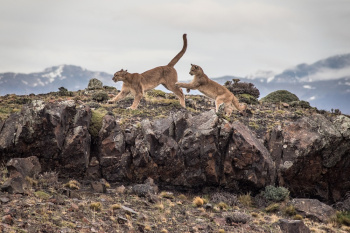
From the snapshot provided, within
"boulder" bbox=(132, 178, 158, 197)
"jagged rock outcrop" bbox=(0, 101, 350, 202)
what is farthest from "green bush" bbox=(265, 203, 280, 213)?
"boulder" bbox=(132, 178, 158, 197)

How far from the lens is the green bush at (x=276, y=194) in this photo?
639 inches

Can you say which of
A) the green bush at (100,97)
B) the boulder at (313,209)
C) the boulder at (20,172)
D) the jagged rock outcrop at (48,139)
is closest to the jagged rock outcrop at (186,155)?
the jagged rock outcrop at (48,139)

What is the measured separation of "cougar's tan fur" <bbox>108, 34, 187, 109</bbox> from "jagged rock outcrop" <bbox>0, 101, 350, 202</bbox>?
14.3ft

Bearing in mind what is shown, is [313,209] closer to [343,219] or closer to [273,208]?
[343,219]

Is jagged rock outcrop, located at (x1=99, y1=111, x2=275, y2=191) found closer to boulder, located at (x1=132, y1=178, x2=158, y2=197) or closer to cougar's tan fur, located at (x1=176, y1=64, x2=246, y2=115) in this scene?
boulder, located at (x1=132, y1=178, x2=158, y2=197)

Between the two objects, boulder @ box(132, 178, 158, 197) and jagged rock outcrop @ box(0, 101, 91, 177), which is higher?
jagged rock outcrop @ box(0, 101, 91, 177)

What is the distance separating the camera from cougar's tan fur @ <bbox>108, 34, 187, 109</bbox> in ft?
70.9

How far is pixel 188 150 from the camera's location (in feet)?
54.0

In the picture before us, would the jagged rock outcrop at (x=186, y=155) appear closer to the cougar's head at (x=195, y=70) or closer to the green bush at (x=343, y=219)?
the green bush at (x=343, y=219)

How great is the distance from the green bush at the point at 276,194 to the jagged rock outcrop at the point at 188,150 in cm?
52

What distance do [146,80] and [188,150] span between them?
700 cm

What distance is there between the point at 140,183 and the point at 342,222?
8600 millimetres

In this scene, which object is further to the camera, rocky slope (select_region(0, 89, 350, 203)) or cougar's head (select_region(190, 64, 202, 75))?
cougar's head (select_region(190, 64, 202, 75))

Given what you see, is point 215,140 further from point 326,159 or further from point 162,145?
point 326,159
